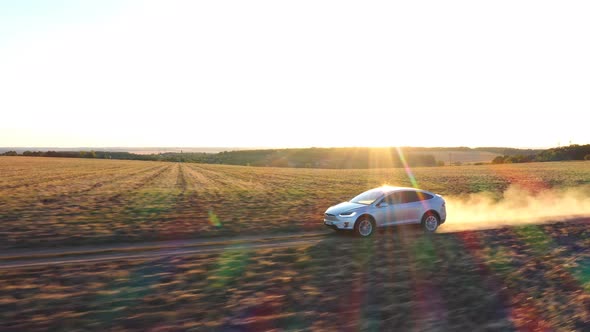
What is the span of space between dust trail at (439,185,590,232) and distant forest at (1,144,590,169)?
7325 centimetres

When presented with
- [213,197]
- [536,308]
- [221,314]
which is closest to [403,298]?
[536,308]

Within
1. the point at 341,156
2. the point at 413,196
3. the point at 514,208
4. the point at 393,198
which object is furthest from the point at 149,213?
the point at 341,156

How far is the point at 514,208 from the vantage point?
24.3 meters

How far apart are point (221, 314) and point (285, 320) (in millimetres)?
1076

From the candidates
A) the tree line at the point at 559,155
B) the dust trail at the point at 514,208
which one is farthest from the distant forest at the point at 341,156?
the dust trail at the point at 514,208

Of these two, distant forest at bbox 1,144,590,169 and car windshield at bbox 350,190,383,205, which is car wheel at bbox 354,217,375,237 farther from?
distant forest at bbox 1,144,590,169

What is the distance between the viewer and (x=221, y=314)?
319 inches

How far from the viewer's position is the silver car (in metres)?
15.8

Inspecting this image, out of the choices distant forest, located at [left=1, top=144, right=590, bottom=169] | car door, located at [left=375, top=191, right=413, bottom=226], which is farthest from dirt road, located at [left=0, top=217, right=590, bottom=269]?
distant forest, located at [left=1, top=144, right=590, bottom=169]

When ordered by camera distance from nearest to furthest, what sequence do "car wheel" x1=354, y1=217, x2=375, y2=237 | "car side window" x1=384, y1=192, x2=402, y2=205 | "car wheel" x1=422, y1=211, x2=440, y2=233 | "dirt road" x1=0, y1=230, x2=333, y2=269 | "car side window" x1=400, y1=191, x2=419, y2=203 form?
"dirt road" x1=0, y1=230, x2=333, y2=269, "car wheel" x1=354, y1=217, x2=375, y2=237, "car side window" x1=384, y1=192, x2=402, y2=205, "car side window" x1=400, y1=191, x2=419, y2=203, "car wheel" x1=422, y1=211, x2=440, y2=233

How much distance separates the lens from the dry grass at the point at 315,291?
7.94 m

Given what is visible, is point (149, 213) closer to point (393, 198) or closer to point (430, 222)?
point (393, 198)

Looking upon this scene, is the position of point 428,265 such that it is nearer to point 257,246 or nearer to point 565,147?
point 257,246

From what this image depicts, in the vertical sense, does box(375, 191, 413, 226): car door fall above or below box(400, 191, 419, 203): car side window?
below
